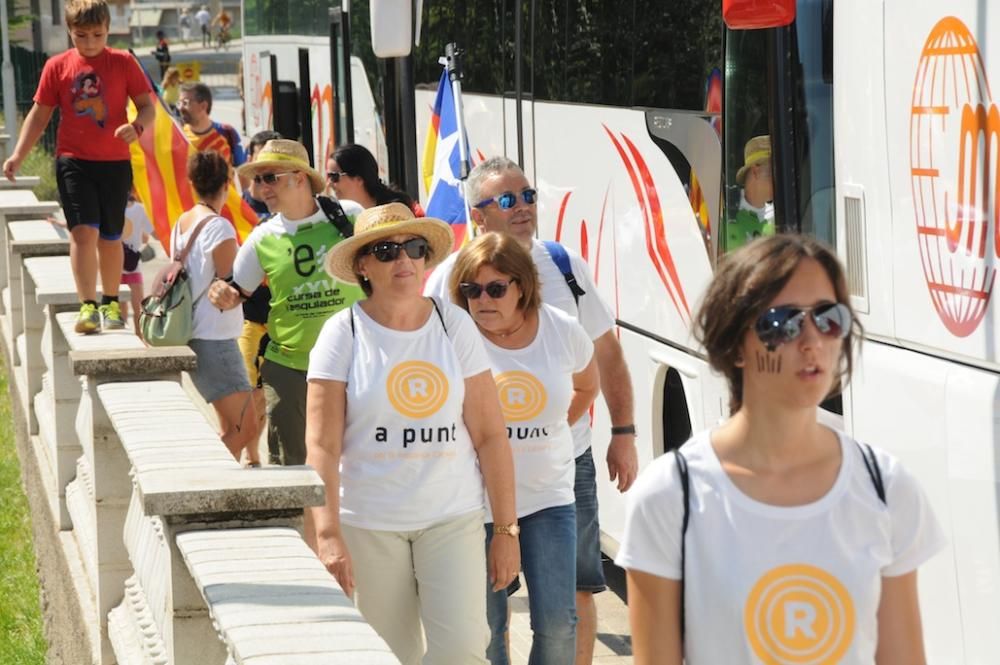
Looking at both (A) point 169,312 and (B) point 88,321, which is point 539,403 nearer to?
(A) point 169,312

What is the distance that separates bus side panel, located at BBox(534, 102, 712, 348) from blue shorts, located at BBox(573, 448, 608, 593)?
0.87m

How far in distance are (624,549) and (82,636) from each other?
13.2 feet

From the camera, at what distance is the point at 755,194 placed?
19.5 ft

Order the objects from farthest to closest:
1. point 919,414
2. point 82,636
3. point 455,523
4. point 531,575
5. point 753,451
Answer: point 82,636
point 531,575
point 455,523
point 919,414
point 753,451

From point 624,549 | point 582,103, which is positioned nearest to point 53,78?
point 582,103

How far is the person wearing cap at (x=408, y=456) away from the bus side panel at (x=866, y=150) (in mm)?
1064

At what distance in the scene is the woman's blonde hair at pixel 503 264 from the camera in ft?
17.6

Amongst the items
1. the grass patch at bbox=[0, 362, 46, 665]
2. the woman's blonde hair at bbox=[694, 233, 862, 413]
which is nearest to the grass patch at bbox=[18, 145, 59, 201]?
the grass patch at bbox=[0, 362, 46, 665]

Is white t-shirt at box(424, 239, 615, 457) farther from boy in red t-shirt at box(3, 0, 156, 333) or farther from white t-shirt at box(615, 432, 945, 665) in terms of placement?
boy in red t-shirt at box(3, 0, 156, 333)

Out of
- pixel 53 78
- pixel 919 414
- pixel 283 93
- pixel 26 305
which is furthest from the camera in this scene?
pixel 283 93

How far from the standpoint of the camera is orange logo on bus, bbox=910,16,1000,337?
14.5 feet

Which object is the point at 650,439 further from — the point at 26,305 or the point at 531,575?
the point at 26,305

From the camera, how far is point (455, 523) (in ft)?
16.5

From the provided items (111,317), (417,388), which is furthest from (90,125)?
(417,388)
